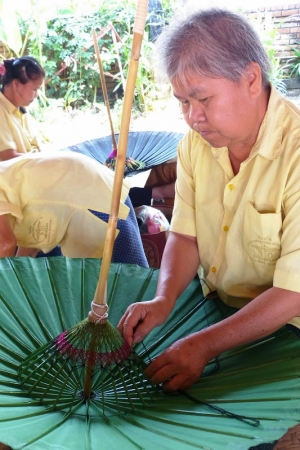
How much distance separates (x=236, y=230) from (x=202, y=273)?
0.77ft

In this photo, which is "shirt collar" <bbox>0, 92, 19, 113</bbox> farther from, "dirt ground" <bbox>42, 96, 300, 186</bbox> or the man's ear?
the man's ear

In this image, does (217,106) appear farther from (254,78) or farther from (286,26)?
(286,26)

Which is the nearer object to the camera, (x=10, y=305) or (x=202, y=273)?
(x=10, y=305)

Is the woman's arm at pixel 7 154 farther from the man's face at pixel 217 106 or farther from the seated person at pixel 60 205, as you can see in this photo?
the man's face at pixel 217 106

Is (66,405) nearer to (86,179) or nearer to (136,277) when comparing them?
(136,277)

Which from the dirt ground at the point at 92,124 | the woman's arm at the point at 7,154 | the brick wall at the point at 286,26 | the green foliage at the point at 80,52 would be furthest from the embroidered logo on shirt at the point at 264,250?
the brick wall at the point at 286,26

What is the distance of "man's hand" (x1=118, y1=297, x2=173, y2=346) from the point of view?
117 cm

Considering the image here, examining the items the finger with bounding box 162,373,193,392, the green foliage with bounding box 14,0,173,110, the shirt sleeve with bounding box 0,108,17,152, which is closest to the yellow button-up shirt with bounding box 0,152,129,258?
the finger with bounding box 162,373,193,392

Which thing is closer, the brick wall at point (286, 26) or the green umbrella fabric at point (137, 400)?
the green umbrella fabric at point (137, 400)

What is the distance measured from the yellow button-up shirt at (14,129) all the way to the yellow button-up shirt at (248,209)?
199 centimetres

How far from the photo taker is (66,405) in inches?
39.3

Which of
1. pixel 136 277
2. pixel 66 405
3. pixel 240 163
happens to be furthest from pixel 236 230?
pixel 66 405

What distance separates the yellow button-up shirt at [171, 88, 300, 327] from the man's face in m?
0.07

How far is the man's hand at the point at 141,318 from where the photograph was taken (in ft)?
3.84
